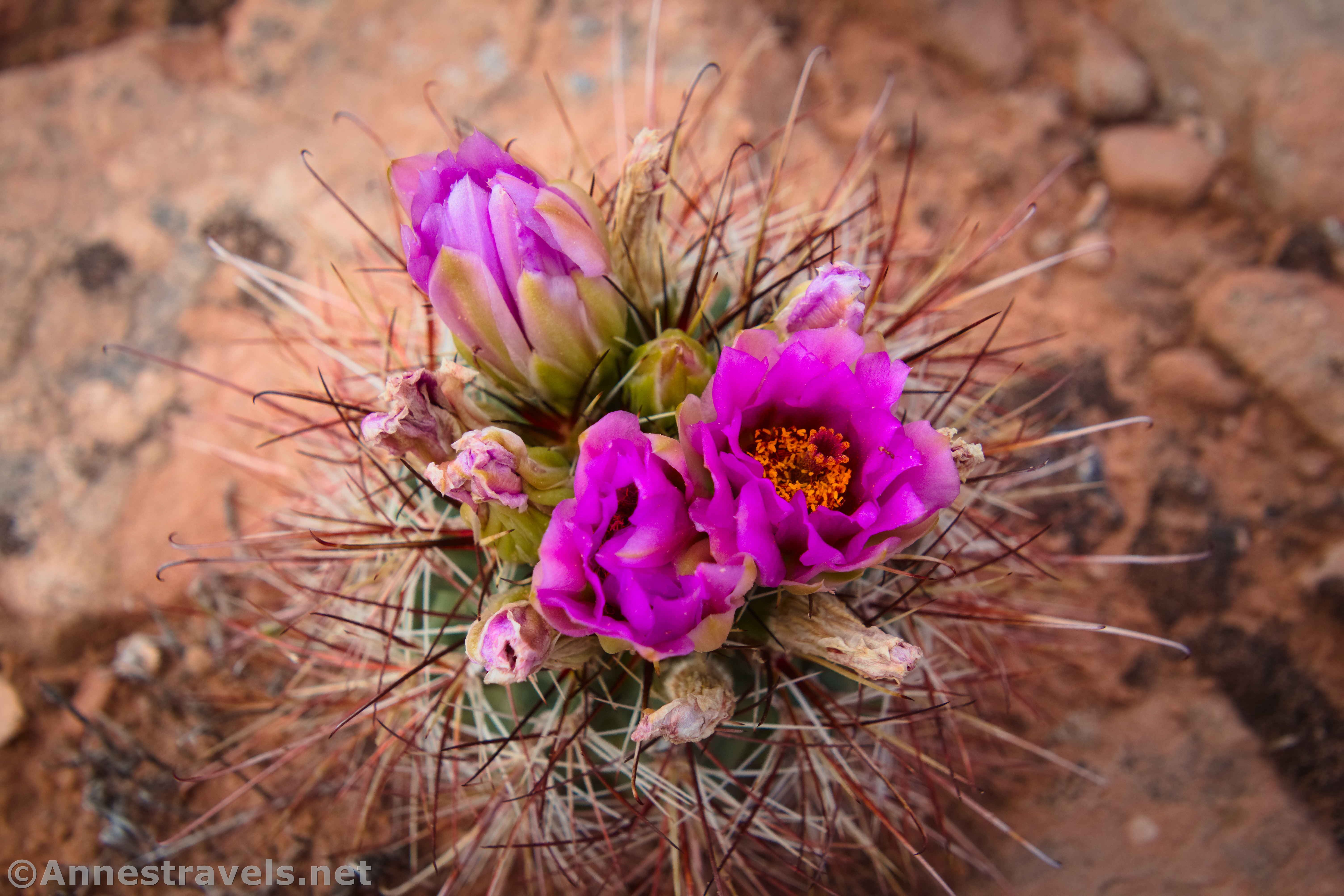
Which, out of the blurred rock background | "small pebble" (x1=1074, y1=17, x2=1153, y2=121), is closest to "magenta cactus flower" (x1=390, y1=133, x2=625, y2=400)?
the blurred rock background

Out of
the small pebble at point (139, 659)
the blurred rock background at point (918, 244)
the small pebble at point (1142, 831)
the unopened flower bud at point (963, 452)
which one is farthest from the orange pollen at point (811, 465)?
the small pebble at point (139, 659)

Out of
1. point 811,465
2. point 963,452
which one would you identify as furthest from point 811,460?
point 963,452

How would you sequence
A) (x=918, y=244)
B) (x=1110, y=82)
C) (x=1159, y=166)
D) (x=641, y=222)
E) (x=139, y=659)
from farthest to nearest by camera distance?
(x=1110, y=82) → (x=1159, y=166) → (x=918, y=244) → (x=139, y=659) → (x=641, y=222)

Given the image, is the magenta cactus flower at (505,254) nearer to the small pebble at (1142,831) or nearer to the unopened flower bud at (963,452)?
the unopened flower bud at (963,452)

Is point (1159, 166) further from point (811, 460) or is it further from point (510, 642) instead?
point (510, 642)

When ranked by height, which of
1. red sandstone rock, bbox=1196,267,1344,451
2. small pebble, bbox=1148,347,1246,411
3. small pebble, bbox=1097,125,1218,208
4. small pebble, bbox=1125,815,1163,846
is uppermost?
small pebble, bbox=1097,125,1218,208

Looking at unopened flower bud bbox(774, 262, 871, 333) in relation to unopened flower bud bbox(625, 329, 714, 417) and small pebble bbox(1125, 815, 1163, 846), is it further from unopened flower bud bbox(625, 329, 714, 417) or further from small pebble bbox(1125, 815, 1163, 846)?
small pebble bbox(1125, 815, 1163, 846)

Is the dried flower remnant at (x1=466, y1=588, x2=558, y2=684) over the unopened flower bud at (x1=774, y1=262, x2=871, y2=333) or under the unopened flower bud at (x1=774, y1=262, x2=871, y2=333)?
under
